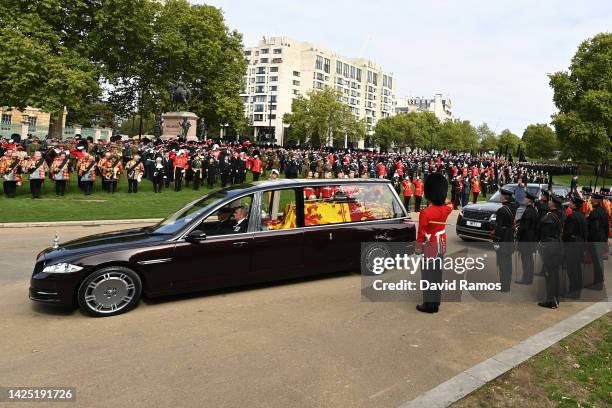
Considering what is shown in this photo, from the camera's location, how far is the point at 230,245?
6875 millimetres

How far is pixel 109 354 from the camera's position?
4926mm

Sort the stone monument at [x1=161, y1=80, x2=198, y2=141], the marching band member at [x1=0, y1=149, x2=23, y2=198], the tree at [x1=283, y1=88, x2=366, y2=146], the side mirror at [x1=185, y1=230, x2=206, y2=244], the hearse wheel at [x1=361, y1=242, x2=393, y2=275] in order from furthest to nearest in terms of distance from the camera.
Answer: the tree at [x1=283, y1=88, x2=366, y2=146] → the stone monument at [x1=161, y1=80, x2=198, y2=141] → the marching band member at [x1=0, y1=149, x2=23, y2=198] → the hearse wheel at [x1=361, y1=242, x2=393, y2=275] → the side mirror at [x1=185, y1=230, x2=206, y2=244]

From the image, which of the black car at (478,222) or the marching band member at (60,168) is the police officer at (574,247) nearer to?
the black car at (478,222)

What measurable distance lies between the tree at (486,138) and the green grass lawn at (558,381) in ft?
458

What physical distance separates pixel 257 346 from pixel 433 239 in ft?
9.27

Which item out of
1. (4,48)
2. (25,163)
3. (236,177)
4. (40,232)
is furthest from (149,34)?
(40,232)

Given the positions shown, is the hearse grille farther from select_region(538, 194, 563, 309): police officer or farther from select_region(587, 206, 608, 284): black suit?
select_region(538, 194, 563, 309): police officer

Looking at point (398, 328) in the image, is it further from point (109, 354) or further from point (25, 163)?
point (25, 163)

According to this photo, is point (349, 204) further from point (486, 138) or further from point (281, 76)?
point (486, 138)

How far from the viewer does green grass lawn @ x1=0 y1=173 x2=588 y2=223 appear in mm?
14109

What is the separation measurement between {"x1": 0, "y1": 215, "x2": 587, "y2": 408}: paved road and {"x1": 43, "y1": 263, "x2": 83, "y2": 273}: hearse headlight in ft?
1.97

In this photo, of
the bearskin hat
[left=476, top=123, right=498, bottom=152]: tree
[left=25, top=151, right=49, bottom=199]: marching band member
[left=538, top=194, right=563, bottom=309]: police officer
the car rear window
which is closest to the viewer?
the bearskin hat

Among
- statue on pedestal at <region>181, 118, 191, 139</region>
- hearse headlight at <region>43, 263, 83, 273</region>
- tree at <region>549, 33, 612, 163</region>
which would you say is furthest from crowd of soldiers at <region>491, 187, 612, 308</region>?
tree at <region>549, 33, 612, 163</region>

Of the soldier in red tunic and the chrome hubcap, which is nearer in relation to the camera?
the chrome hubcap
